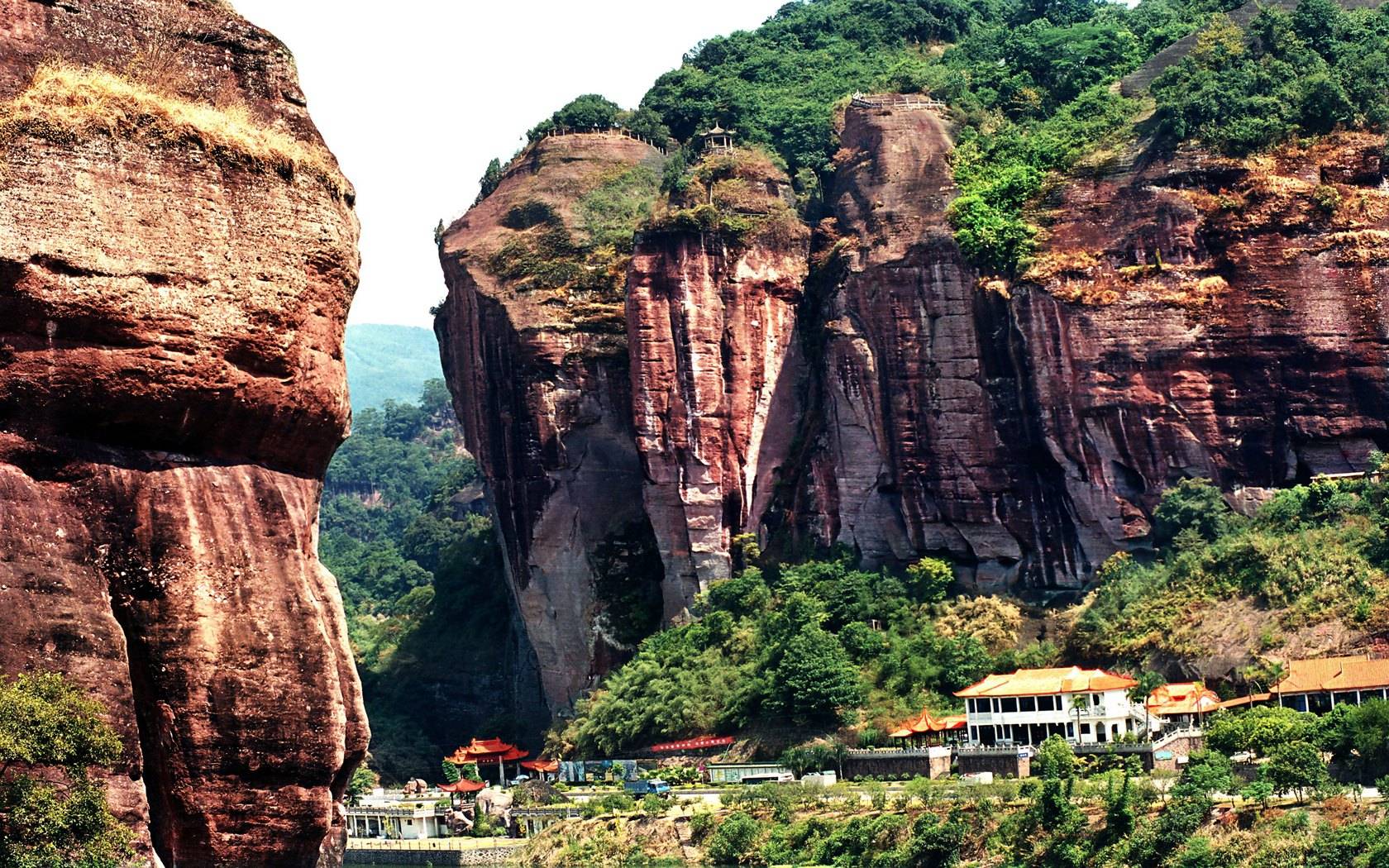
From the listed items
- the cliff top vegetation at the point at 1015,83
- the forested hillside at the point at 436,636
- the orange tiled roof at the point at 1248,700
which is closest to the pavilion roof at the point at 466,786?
the forested hillside at the point at 436,636

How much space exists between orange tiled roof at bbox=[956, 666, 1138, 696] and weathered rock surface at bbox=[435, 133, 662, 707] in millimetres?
14434

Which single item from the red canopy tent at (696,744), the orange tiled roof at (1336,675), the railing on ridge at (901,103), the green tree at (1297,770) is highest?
the railing on ridge at (901,103)

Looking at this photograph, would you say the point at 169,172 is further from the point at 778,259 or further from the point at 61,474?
the point at 778,259

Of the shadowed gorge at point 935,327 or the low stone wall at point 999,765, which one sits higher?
the shadowed gorge at point 935,327

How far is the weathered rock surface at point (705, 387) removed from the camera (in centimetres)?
6184

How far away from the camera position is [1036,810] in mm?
41844

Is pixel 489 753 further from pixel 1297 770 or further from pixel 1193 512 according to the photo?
pixel 1297 770

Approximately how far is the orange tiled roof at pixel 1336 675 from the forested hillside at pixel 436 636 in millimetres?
25942

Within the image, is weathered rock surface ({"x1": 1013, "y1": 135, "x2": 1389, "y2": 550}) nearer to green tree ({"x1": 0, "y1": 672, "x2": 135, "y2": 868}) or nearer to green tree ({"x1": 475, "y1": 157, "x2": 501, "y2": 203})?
green tree ({"x1": 475, "y1": 157, "x2": 501, "y2": 203})

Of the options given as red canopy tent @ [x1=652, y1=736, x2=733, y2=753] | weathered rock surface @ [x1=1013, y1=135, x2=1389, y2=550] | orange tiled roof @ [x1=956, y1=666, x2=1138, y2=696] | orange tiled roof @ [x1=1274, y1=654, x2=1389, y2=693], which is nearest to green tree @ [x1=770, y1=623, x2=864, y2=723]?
red canopy tent @ [x1=652, y1=736, x2=733, y2=753]

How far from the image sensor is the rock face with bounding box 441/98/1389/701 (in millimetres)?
54594

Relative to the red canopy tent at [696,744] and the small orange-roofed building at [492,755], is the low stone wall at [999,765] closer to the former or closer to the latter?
the red canopy tent at [696,744]

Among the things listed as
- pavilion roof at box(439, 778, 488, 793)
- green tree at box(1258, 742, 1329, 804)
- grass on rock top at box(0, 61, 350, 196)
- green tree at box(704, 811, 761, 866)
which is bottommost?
green tree at box(704, 811, 761, 866)

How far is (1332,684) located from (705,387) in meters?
21.7
